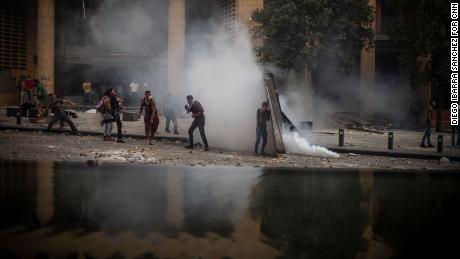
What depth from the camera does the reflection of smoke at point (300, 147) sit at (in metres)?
14.8

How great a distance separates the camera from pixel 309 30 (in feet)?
76.9

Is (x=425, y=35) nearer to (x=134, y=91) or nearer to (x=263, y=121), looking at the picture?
(x=263, y=121)

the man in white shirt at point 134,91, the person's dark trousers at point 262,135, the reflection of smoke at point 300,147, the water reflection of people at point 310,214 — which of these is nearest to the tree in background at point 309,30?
the man in white shirt at point 134,91

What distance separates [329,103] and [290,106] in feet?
12.7

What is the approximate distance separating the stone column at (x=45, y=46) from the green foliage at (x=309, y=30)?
1180 centimetres

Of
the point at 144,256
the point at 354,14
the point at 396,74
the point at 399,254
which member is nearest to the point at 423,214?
the point at 399,254

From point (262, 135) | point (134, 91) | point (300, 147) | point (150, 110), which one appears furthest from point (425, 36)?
point (134, 91)

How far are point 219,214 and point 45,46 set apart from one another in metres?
24.6

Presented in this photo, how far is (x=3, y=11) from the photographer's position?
29484 mm

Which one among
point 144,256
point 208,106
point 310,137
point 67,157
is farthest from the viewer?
point 310,137

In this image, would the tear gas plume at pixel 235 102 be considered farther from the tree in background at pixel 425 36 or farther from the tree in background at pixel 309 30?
the tree in background at pixel 425 36

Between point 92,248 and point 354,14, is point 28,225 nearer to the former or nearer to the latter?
point 92,248

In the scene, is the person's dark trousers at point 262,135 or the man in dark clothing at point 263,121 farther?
the person's dark trousers at point 262,135

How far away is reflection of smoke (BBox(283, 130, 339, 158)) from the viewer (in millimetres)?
14841
